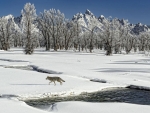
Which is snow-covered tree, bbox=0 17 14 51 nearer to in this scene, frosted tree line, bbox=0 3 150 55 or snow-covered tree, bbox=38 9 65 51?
frosted tree line, bbox=0 3 150 55

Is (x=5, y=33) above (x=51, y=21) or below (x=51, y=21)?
below

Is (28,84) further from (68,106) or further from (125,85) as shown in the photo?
(125,85)

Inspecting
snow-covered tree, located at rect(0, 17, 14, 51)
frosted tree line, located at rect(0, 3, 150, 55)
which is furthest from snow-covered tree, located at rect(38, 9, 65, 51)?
→ snow-covered tree, located at rect(0, 17, 14, 51)

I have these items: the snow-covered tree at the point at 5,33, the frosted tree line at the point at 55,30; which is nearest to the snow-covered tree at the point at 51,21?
the frosted tree line at the point at 55,30

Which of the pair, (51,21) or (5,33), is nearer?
(51,21)

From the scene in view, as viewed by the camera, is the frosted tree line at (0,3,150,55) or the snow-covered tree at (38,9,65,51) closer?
the frosted tree line at (0,3,150,55)

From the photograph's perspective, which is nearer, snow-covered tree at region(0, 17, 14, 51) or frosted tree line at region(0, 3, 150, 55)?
frosted tree line at region(0, 3, 150, 55)

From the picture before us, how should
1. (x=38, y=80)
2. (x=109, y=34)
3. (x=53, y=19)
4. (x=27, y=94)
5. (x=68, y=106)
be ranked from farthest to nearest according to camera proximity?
(x=53, y=19), (x=109, y=34), (x=38, y=80), (x=27, y=94), (x=68, y=106)

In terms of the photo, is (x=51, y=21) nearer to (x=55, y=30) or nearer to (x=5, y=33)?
(x=55, y=30)

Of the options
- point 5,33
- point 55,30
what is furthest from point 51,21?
point 5,33

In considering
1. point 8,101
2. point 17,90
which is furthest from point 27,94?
point 8,101

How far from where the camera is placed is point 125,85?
2038 centimetres

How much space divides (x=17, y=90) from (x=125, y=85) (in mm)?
8882

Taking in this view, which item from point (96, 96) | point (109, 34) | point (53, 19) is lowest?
point (96, 96)
